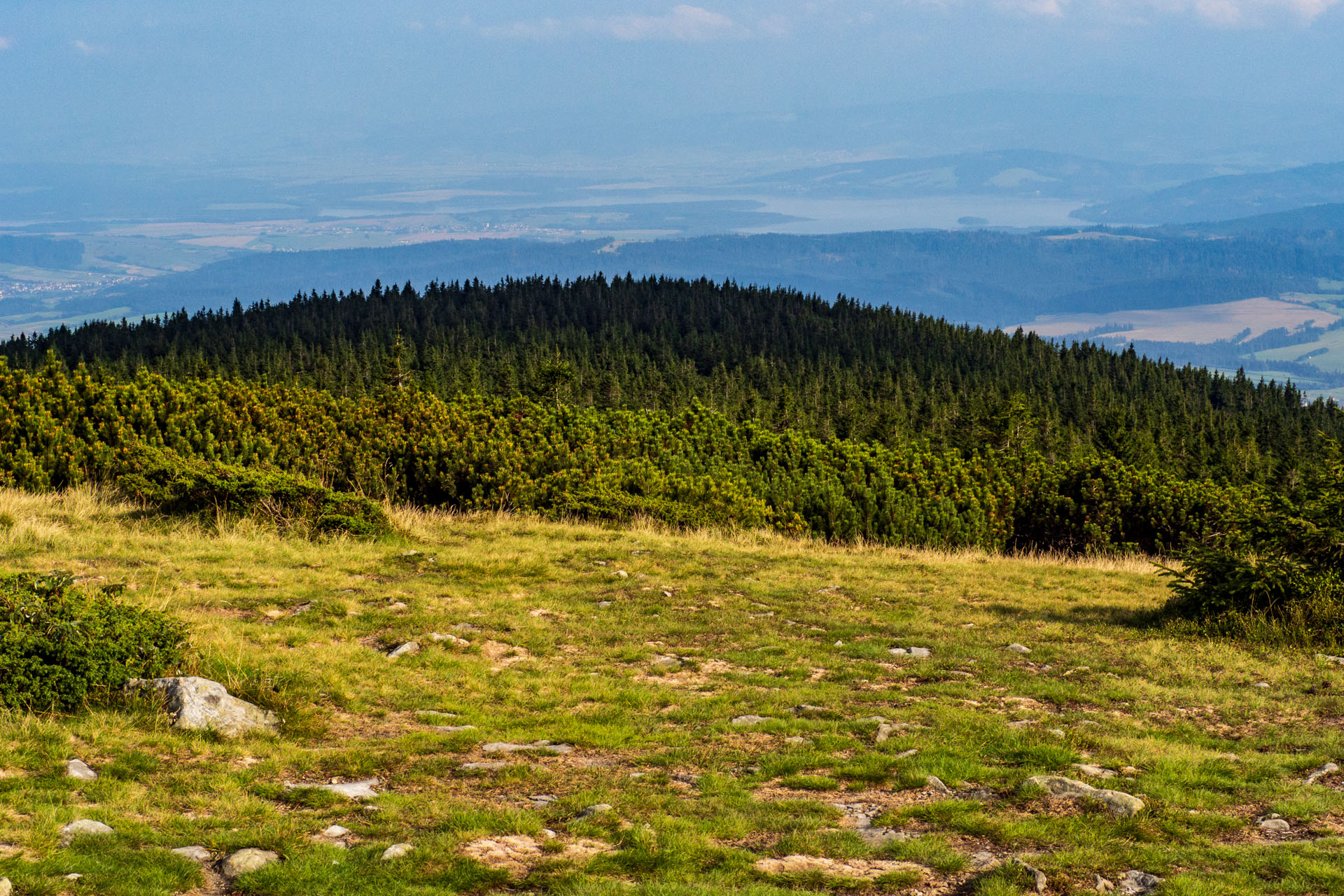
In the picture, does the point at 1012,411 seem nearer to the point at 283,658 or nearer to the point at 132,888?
the point at 283,658

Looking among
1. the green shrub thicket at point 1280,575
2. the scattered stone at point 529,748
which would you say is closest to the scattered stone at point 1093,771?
the scattered stone at point 529,748

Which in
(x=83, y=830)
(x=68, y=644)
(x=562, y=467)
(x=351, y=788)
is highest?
(x=562, y=467)

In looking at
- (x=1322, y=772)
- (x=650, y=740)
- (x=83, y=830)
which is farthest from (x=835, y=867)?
(x=83, y=830)

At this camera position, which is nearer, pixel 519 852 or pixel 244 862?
pixel 244 862

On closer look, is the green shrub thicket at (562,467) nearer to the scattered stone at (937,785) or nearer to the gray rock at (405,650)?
the gray rock at (405,650)

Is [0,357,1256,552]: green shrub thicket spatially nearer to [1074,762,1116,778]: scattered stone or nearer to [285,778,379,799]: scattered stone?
[285,778,379,799]: scattered stone

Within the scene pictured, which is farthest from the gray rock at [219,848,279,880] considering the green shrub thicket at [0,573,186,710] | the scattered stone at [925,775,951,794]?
the scattered stone at [925,775,951,794]

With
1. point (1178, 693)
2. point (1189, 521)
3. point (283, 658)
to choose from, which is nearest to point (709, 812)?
point (283, 658)

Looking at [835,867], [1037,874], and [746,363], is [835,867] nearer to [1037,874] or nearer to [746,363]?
[1037,874]

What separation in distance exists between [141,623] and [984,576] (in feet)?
44.8

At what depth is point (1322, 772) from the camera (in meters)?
7.97

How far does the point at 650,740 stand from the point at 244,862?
146 inches

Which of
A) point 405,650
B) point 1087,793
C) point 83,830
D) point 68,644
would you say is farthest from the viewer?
point 405,650

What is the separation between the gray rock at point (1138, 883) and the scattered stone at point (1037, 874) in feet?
1.46
